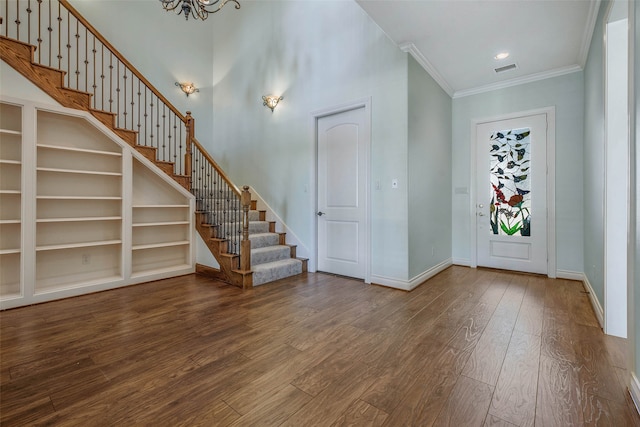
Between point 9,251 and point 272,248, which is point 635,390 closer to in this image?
point 272,248

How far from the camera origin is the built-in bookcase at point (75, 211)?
2.94 meters

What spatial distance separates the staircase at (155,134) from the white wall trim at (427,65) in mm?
2524

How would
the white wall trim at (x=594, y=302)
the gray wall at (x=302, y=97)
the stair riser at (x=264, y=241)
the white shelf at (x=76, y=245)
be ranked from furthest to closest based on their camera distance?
the stair riser at (x=264, y=241) < the gray wall at (x=302, y=97) < the white shelf at (x=76, y=245) < the white wall trim at (x=594, y=302)

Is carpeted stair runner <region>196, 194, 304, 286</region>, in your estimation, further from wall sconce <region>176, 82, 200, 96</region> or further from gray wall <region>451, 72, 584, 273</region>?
gray wall <region>451, 72, 584, 273</region>

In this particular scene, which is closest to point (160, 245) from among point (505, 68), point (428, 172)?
point (428, 172)

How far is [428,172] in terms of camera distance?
3.86 metres

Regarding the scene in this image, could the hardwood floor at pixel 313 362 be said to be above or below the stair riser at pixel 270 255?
below

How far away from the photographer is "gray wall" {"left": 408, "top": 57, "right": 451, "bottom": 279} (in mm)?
3467

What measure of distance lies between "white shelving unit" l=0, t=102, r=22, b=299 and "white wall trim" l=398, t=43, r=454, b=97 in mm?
4202

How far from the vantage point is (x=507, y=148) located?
423 cm

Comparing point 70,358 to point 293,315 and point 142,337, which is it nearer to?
point 142,337

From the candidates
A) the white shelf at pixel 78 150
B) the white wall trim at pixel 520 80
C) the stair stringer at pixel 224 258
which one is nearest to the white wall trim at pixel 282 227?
the stair stringer at pixel 224 258

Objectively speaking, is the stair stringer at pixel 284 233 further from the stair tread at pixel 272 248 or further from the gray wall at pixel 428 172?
the gray wall at pixel 428 172

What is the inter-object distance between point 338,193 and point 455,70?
7.55 feet
